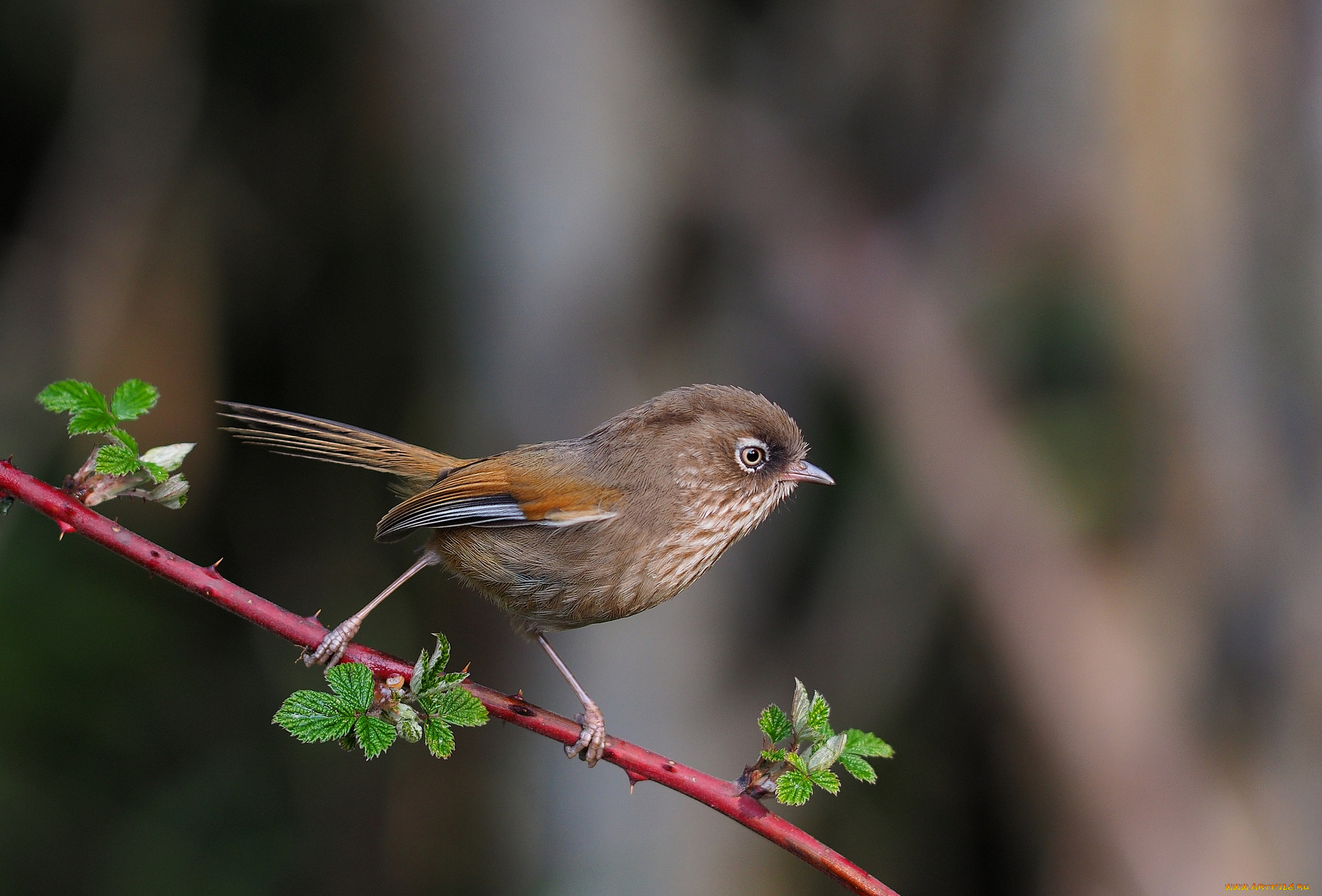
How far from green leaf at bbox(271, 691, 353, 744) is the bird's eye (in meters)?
1.26

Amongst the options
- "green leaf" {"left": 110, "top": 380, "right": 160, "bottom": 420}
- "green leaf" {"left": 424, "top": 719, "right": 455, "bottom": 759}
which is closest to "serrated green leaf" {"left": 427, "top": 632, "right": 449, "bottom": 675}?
"green leaf" {"left": 424, "top": 719, "right": 455, "bottom": 759}

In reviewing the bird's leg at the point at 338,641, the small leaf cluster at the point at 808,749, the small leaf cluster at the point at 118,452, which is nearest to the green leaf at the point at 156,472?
the small leaf cluster at the point at 118,452

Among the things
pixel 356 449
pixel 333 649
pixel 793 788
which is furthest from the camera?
pixel 356 449

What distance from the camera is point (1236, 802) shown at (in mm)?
6543

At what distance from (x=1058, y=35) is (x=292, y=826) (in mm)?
7286

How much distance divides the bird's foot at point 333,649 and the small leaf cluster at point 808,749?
1.08m

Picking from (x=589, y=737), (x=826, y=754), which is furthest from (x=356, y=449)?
(x=826, y=754)

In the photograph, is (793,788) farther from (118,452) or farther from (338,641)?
(118,452)

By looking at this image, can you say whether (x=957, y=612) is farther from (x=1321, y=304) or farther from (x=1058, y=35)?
(x=1058, y=35)

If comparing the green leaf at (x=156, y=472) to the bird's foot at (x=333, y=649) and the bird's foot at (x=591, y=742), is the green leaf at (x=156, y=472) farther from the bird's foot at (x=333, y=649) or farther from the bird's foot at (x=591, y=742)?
the bird's foot at (x=591, y=742)

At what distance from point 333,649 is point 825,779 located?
4.62 feet

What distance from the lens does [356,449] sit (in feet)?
10.8

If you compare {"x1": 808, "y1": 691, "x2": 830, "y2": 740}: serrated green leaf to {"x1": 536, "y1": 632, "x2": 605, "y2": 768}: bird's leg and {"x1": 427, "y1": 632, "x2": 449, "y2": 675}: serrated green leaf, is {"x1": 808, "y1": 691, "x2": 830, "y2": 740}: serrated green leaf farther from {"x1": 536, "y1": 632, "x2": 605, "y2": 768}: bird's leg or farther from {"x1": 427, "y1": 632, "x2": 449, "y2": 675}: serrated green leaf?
{"x1": 427, "y1": 632, "x2": 449, "y2": 675}: serrated green leaf

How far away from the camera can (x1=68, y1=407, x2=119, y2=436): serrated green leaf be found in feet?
7.13
